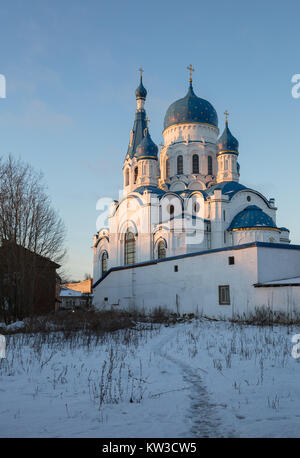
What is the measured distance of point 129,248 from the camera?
105 ft

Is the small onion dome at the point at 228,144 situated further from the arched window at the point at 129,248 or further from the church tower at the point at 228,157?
the arched window at the point at 129,248

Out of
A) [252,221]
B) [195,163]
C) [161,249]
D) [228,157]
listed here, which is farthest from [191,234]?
[195,163]

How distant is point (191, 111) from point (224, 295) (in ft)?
66.8

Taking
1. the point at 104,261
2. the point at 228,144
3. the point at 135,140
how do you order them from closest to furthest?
the point at 228,144 < the point at 104,261 < the point at 135,140

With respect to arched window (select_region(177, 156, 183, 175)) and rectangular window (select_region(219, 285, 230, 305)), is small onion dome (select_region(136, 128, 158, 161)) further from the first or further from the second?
rectangular window (select_region(219, 285, 230, 305))

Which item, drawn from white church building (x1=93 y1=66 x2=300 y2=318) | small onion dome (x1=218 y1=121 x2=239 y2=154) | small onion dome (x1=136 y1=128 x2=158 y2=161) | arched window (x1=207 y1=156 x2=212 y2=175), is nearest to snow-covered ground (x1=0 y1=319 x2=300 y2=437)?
white church building (x1=93 y1=66 x2=300 y2=318)

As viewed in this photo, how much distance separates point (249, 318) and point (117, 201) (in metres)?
20.3

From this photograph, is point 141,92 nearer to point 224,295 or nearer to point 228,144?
point 228,144

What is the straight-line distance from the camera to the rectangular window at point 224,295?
18.0 metres

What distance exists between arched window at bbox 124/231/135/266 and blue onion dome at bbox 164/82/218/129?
33.8 ft

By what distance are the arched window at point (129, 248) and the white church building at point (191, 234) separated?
0.25ft

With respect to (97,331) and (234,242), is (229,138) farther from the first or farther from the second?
(97,331)

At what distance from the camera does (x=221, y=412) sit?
4500 millimetres

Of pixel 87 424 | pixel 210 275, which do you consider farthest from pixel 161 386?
pixel 210 275
